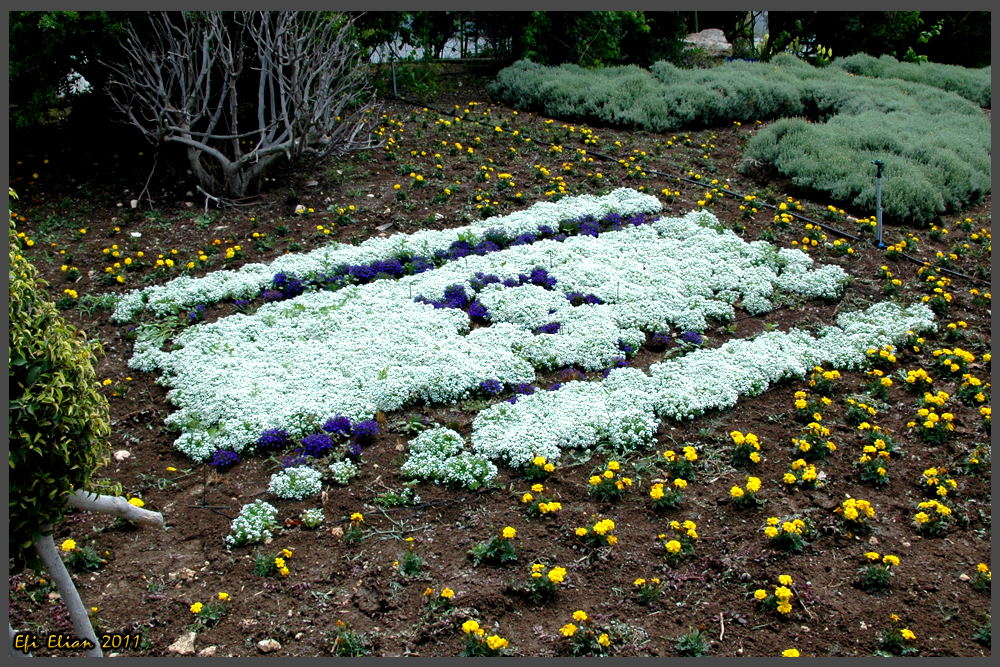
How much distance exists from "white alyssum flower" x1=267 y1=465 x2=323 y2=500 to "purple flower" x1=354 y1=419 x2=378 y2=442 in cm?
47

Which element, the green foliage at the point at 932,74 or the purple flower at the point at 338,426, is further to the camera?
the green foliage at the point at 932,74

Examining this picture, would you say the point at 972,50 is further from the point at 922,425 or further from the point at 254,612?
the point at 254,612

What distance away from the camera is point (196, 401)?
5.76 metres

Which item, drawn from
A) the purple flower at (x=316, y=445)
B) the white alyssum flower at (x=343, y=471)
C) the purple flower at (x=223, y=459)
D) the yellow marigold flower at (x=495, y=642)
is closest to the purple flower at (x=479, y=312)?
the purple flower at (x=316, y=445)

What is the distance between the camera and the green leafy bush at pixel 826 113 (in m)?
9.33

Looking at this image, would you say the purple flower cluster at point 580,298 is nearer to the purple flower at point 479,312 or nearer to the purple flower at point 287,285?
the purple flower at point 479,312

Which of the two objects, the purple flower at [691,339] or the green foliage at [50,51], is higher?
the green foliage at [50,51]

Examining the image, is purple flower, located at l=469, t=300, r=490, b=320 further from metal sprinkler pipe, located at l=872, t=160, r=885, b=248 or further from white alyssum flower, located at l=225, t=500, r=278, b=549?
metal sprinkler pipe, located at l=872, t=160, r=885, b=248

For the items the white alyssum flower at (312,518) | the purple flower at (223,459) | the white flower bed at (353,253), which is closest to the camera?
→ the white alyssum flower at (312,518)

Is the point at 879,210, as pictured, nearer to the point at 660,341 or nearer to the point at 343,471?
the point at 660,341

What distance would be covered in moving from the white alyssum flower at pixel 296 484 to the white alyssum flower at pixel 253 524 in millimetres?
148

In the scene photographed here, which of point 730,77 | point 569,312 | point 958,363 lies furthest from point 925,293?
point 730,77

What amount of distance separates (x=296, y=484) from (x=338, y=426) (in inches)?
24.6

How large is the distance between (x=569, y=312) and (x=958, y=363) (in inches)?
125
